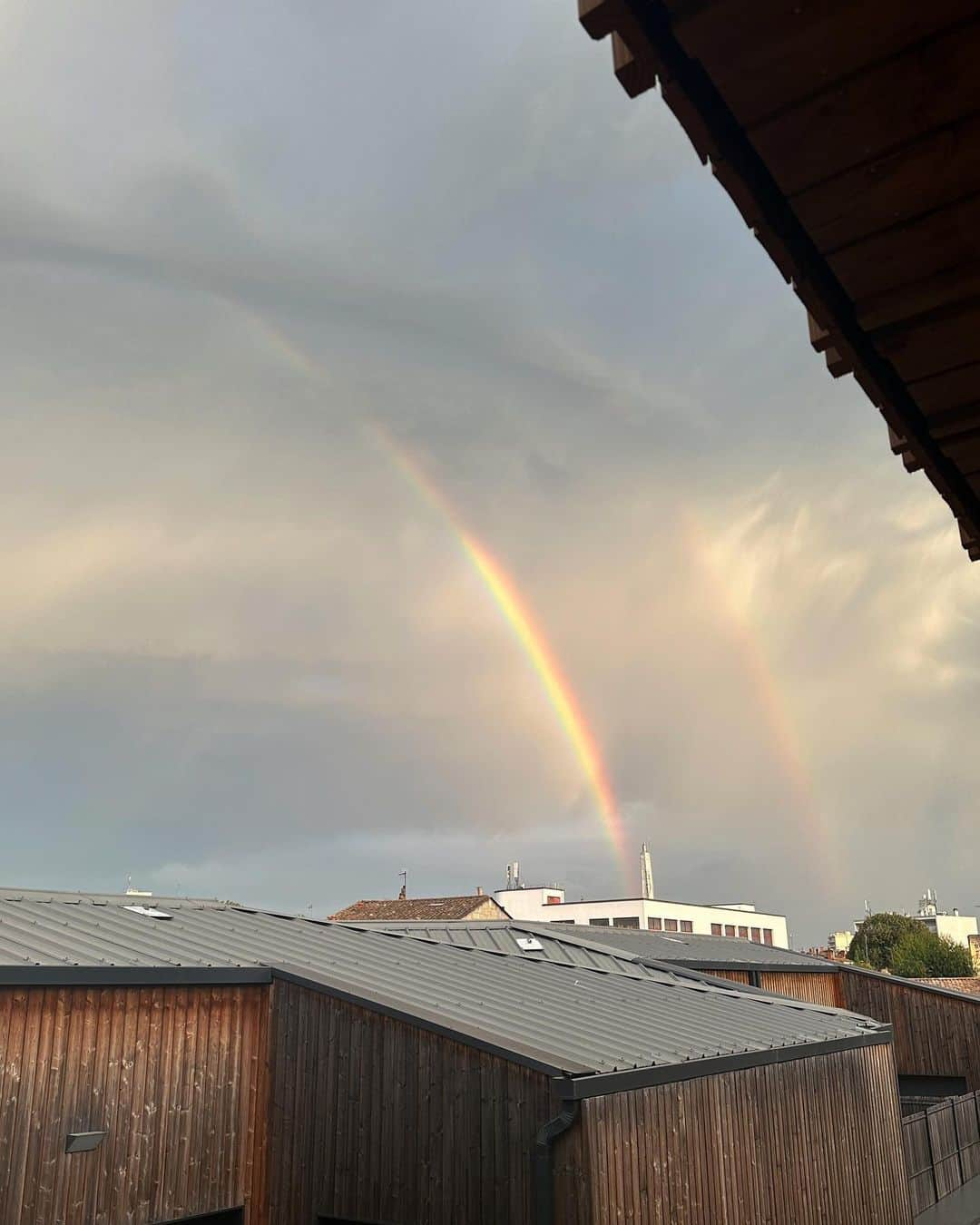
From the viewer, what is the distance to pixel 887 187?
1.69m

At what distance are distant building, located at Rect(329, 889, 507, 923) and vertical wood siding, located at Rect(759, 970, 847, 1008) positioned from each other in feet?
92.9

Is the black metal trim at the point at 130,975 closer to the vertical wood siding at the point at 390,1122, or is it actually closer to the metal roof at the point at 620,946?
the vertical wood siding at the point at 390,1122

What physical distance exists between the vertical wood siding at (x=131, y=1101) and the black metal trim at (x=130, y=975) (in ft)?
0.43

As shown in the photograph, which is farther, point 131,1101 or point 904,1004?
point 904,1004

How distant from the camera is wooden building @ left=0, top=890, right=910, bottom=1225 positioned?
895 centimetres

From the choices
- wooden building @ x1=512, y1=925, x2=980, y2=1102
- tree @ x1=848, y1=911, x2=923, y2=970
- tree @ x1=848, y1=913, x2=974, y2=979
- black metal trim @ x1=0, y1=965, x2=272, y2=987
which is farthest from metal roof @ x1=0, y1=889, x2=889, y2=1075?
tree @ x1=848, y1=911, x2=923, y2=970

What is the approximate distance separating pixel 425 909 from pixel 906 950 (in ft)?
99.0

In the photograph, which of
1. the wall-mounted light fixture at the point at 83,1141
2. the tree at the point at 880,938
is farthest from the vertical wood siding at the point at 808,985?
the tree at the point at 880,938

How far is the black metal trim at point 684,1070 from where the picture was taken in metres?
8.79

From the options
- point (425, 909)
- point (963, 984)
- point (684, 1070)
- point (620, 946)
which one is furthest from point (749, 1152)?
point (425, 909)

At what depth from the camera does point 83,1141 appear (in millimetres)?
9188

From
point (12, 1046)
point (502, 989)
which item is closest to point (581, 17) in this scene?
point (12, 1046)

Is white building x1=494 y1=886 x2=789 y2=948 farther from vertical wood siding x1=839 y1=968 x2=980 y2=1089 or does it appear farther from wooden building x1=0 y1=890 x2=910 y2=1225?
wooden building x1=0 y1=890 x2=910 y2=1225

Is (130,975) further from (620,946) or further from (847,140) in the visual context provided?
(620,946)
